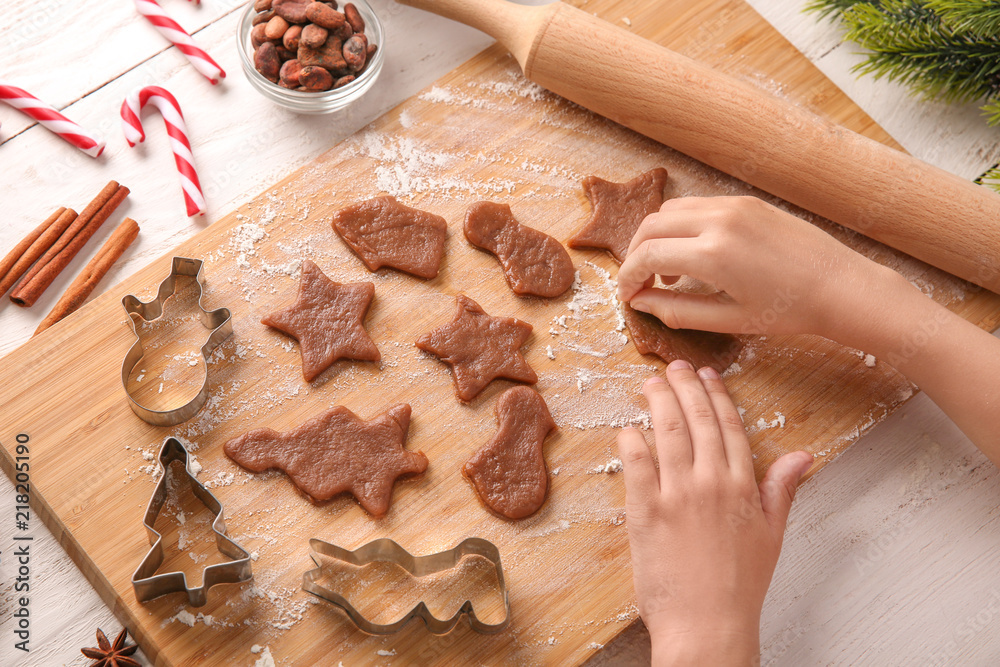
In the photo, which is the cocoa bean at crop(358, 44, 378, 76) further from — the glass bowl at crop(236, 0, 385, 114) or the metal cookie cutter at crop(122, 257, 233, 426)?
the metal cookie cutter at crop(122, 257, 233, 426)

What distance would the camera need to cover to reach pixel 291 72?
5.77 feet

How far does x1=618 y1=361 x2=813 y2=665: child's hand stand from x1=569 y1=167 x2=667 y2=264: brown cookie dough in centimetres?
33

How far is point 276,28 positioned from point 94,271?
0.69 meters

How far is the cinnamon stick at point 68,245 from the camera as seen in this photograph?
5.72 ft

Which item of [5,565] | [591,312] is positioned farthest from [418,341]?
[5,565]

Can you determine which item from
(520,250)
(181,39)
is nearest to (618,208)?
(520,250)

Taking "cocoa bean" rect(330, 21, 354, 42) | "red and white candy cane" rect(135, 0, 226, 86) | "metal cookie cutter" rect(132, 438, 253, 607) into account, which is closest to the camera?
"metal cookie cutter" rect(132, 438, 253, 607)

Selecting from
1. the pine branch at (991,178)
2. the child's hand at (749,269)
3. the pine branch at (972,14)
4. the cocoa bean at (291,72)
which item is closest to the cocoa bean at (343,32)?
the cocoa bean at (291,72)

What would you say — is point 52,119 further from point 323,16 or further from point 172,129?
point 323,16

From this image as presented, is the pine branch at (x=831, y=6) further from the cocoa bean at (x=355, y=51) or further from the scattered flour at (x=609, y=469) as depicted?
the scattered flour at (x=609, y=469)

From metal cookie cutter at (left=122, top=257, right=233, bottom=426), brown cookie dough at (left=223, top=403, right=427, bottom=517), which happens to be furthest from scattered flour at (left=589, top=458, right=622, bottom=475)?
metal cookie cutter at (left=122, top=257, right=233, bottom=426)

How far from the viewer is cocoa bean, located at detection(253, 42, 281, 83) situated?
5.76 feet

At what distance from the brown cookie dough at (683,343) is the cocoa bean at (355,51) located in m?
0.84

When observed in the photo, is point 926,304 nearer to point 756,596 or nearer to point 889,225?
point 889,225
